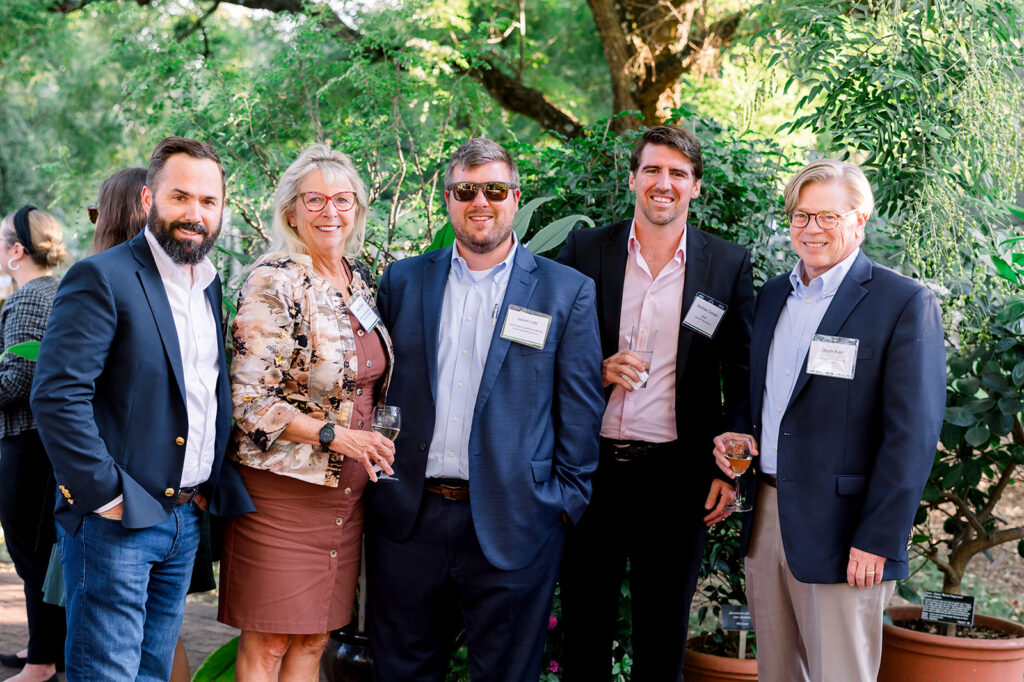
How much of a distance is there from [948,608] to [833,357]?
4.72ft

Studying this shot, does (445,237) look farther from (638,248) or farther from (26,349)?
(26,349)

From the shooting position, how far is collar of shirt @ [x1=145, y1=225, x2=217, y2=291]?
2.18 m

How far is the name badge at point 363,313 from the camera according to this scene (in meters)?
2.43

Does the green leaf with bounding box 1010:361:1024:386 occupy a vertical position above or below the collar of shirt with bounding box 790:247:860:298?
below

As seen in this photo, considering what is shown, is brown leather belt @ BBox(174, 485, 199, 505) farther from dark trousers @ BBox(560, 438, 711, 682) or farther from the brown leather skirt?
dark trousers @ BBox(560, 438, 711, 682)

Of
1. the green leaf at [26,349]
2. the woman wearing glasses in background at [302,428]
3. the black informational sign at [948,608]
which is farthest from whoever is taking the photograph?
the black informational sign at [948,608]

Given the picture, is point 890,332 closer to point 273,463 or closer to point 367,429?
point 367,429

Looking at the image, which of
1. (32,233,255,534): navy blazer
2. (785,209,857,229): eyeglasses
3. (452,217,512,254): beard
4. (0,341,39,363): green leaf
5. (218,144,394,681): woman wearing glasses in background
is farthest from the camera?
(0,341,39,363): green leaf

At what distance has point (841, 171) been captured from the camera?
2.42m

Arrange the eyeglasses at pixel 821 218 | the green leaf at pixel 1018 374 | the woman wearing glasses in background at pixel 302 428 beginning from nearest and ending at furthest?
the woman wearing glasses in background at pixel 302 428 → the eyeglasses at pixel 821 218 → the green leaf at pixel 1018 374

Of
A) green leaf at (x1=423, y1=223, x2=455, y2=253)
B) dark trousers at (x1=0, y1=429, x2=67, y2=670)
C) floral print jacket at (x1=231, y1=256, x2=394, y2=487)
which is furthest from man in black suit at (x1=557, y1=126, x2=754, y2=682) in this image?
dark trousers at (x1=0, y1=429, x2=67, y2=670)

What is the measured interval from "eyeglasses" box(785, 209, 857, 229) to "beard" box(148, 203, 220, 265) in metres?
1.57

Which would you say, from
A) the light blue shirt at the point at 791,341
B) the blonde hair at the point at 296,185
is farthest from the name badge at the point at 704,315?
the blonde hair at the point at 296,185

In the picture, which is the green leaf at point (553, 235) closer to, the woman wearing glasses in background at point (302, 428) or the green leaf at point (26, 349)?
the woman wearing glasses in background at point (302, 428)
